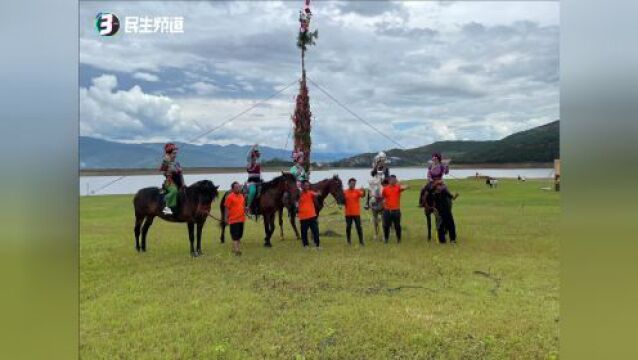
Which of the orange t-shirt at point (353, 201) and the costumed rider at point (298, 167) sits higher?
the costumed rider at point (298, 167)

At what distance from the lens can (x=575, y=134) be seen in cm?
515

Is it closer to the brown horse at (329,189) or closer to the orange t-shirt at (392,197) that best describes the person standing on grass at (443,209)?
the orange t-shirt at (392,197)

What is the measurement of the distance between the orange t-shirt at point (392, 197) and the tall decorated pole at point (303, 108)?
7.33 feet

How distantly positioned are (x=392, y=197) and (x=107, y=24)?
783 cm

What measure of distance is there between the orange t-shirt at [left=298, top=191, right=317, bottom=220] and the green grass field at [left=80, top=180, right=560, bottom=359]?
35.1 inches

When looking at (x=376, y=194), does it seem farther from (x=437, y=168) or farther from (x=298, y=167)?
(x=298, y=167)

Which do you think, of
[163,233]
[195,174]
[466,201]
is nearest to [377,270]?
[195,174]

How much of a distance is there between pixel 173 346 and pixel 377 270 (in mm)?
4488

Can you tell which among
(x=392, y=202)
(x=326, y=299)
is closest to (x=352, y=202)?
(x=392, y=202)

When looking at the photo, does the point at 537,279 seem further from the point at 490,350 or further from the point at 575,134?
the point at 575,134

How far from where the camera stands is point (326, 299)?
7.37 meters

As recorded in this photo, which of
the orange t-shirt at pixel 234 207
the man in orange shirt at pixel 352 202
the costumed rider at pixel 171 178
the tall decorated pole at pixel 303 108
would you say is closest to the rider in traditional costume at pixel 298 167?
the tall decorated pole at pixel 303 108

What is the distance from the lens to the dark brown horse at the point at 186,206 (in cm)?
1113

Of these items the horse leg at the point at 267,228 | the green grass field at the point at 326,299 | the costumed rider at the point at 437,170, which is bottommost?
the green grass field at the point at 326,299
